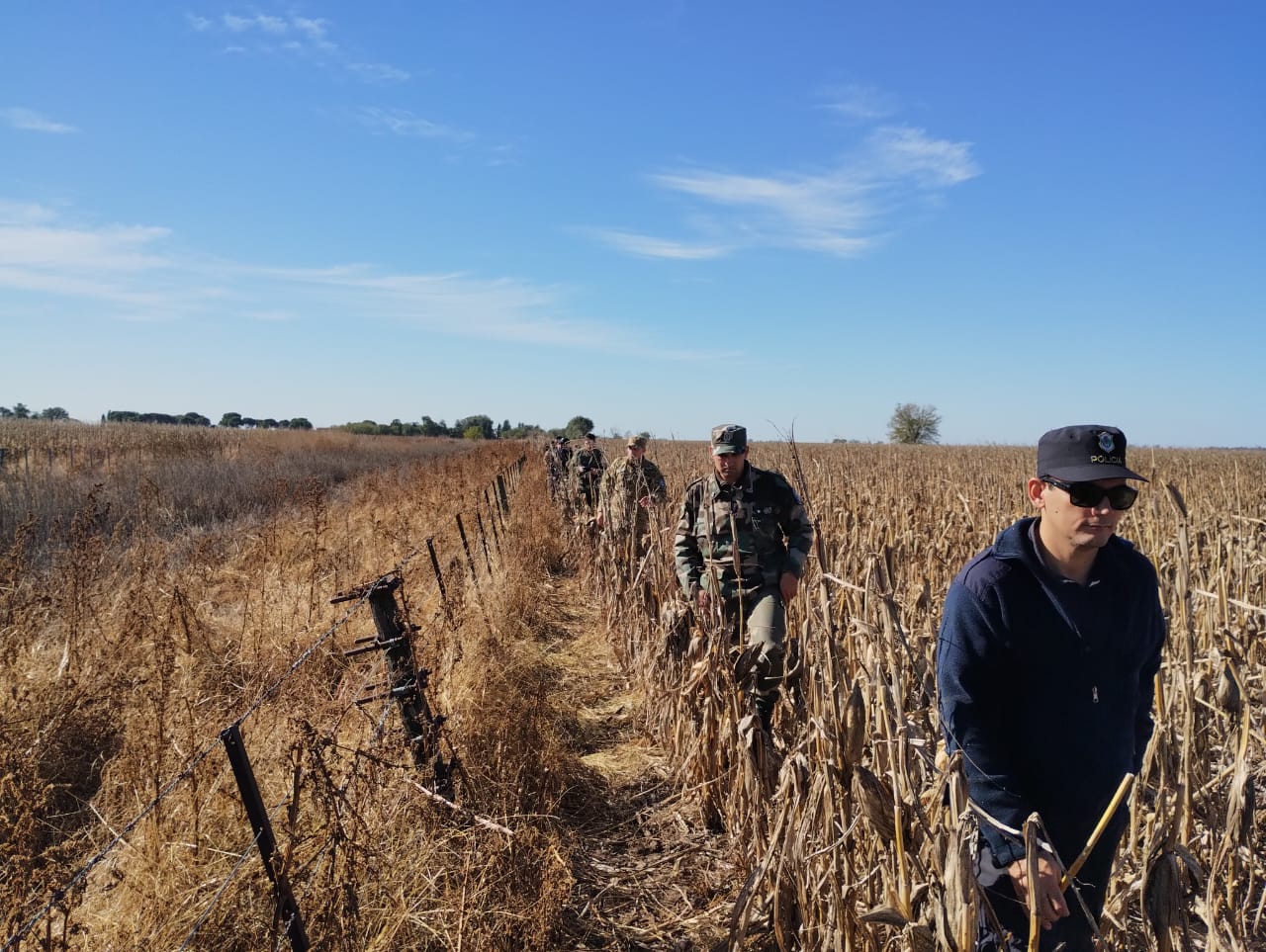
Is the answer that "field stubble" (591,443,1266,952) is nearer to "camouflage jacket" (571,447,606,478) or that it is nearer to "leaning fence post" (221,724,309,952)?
"leaning fence post" (221,724,309,952)

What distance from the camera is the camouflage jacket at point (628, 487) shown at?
6125 mm

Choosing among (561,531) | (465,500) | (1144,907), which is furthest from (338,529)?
(1144,907)

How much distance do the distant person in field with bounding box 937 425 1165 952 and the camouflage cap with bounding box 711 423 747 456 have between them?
224cm

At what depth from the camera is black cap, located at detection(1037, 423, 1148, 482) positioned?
5.70 feet

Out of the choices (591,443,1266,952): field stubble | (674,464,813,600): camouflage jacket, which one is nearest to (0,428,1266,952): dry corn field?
(591,443,1266,952): field stubble

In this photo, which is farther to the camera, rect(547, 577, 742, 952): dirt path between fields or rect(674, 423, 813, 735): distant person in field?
rect(674, 423, 813, 735): distant person in field

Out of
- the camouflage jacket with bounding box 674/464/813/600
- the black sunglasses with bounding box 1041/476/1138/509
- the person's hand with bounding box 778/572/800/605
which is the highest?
the black sunglasses with bounding box 1041/476/1138/509

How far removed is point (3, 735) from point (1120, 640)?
4.26 metres

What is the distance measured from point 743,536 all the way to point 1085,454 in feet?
→ 8.02

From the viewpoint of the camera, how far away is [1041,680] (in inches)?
72.1

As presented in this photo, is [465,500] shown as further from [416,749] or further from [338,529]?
[416,749]

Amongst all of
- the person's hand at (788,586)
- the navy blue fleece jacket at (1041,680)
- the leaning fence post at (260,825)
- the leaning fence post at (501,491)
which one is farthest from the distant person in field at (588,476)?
the navy blue fleece jacket at (1041,680)

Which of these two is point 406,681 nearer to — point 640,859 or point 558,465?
point 640,859

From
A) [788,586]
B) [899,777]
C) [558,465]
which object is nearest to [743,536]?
[788,586]
